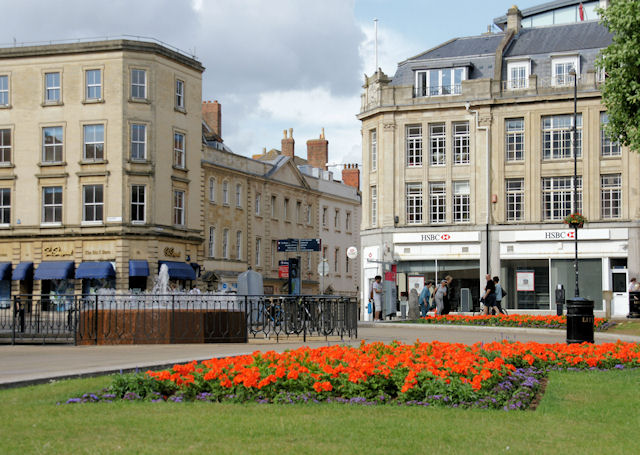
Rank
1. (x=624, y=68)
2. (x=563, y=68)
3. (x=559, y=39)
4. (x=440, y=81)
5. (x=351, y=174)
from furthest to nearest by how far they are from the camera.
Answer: (x=351, y=174), (x=440, y=81), (x=559, y=39), (x=563, y=68), (x=624, y=68)

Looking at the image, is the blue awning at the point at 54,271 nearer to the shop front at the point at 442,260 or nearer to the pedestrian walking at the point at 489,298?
the shop front at the point at 442,260

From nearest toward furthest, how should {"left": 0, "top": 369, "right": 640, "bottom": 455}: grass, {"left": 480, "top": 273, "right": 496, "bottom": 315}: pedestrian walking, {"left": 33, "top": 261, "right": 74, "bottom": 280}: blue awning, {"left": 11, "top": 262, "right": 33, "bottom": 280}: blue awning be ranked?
{"left": 0, "top": 369, "right": 640, "bottom": 455}: grass → {"left": 480, "top": 273, "right": 496, "bottom": 315}: pedestrian walking → {"left": 33, "top": 261, "right": 74, "bottom": 280}: blue awning → {"left": 11, "top": 262, "right": 33, "bottom": 280}: blue awning

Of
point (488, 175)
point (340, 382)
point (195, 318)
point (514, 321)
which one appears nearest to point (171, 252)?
point (488, 175)

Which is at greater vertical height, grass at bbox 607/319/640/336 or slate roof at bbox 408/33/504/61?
slate roof at bbox 408/33/504/61

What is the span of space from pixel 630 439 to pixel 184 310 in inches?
557

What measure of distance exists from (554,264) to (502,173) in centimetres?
527

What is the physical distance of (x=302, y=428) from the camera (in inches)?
330

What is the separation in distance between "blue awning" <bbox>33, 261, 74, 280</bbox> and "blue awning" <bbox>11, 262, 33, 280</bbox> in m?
0.53

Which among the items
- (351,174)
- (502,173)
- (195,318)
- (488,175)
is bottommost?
(195,318)

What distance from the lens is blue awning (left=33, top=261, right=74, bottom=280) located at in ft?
170

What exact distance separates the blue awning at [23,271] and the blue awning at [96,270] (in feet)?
10.2

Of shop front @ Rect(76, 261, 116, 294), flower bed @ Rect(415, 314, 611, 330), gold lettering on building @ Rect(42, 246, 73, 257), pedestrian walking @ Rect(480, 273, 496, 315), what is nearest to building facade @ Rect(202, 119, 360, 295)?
shop front @ Rect(76, 261, 116, 294)

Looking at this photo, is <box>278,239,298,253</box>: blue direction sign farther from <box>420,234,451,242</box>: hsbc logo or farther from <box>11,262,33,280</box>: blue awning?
<box>11,262,33,280</box>: blue awning

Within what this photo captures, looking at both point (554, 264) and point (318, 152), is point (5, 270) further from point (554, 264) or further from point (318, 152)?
point (318, 152)
